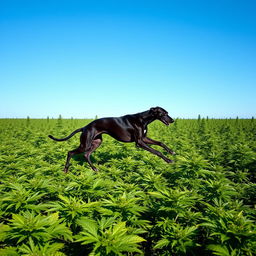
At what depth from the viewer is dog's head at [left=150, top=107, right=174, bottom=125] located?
5469 millimetres

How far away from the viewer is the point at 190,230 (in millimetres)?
2043

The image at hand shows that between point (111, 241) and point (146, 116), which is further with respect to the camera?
point (146, 116)

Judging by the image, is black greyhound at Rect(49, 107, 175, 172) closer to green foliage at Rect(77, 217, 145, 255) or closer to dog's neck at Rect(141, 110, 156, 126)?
dog's neck at Rect(141, 110, 156, 126)

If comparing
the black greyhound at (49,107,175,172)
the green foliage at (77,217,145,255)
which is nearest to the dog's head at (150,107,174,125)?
the black greyhound at (49,107,175,172)

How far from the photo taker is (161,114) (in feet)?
17.9

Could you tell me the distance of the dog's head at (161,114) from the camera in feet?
17.9

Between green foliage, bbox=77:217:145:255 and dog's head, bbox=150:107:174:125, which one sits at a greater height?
dog's head, bbox=150:107:174:125

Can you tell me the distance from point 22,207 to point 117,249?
135cm

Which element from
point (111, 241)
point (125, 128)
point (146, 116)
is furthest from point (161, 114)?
point (111, 241)

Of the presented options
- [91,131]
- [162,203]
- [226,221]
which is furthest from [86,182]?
A: [91,131]

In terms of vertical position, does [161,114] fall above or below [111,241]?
above

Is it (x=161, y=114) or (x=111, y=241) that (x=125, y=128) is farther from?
(x=111, y=241)

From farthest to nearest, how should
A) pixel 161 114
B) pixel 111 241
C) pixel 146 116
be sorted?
pixel 146 116, pixel 161 114, pixel 111 241

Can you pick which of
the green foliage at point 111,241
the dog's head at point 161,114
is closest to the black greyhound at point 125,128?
the dog's head at point 161,114
